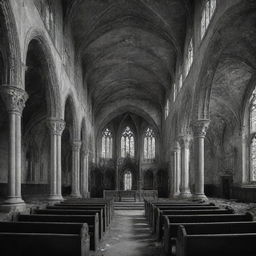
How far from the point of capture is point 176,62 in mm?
30938

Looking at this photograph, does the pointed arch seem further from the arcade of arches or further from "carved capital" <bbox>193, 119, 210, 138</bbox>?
"carved capital" <bbox>193, 119, 210, 138</bbox>

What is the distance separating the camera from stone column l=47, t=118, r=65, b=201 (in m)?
20.2

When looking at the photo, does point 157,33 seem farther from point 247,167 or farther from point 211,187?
point 211,187

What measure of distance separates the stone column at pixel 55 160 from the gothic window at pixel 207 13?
10534 mm

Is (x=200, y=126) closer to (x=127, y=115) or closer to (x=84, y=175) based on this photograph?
(x=84, y=175)

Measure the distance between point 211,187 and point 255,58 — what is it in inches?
778

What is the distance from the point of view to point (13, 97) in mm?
13102

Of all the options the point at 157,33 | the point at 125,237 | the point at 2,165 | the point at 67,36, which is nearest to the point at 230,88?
the point at 157,33

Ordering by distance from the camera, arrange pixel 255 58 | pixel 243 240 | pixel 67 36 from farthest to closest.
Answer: pixel 67 36, pixel 255 58, pixel 243 240

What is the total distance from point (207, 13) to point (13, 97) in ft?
40.9

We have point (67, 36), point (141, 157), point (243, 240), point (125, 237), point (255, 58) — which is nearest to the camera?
point (243, 240)

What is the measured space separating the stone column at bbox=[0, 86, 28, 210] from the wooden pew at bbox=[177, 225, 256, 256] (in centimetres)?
829

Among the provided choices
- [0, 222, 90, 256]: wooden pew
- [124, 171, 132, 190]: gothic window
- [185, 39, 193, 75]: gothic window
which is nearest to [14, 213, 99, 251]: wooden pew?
[0, 222, 90, 256]: wooden pew

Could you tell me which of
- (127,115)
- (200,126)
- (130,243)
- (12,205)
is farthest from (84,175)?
(130,243)
